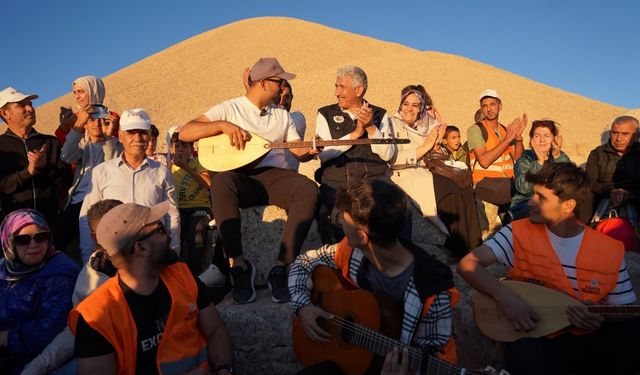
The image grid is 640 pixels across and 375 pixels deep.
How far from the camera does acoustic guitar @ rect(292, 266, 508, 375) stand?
301 centimetres

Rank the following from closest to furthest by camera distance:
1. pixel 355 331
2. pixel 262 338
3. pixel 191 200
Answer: pixel 355 331 < pixel 262 338 < pixel 191 200

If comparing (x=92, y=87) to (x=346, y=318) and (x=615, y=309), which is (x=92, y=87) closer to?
(x=346, y=318)

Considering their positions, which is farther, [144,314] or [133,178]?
[133,178]

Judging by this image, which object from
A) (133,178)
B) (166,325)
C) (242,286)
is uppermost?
(133,178)

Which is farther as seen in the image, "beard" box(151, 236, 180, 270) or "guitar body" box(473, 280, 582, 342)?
"guitar body" box(473, 280, 582, 342)

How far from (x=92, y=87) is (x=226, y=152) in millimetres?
2055

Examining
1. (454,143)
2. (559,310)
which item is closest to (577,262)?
(559,310)

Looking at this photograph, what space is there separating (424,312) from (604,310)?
111 cm

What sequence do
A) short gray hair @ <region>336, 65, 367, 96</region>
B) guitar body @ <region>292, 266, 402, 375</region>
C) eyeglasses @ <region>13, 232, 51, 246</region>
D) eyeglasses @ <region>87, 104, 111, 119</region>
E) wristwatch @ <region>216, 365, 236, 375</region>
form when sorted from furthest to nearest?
1. eyeglasses @ <region>87, 104, 111, 119</region>
2. short gray hair @ <region>336, 65, 367, 96</region>
3. eyeglasses @ <region>13, 232, 51, 246</region>
4. wristwatch @ <region>216, 365, 236, 375</region>
5. guitar body @ <region>292, 266, 402, 375</region>

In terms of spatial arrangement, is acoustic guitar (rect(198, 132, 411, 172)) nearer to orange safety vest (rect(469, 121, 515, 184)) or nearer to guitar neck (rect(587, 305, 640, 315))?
orange safety vest (rect(469, 121, 515, 184))

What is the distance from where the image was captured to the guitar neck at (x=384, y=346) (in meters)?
2.83

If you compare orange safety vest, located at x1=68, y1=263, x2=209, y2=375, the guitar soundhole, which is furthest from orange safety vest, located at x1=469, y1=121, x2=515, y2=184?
orange safety vest, located at x1=68, y1=263, x2=209, y2=375

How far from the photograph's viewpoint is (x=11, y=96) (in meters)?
5.76

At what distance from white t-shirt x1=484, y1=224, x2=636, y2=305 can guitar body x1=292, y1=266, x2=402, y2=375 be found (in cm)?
99
